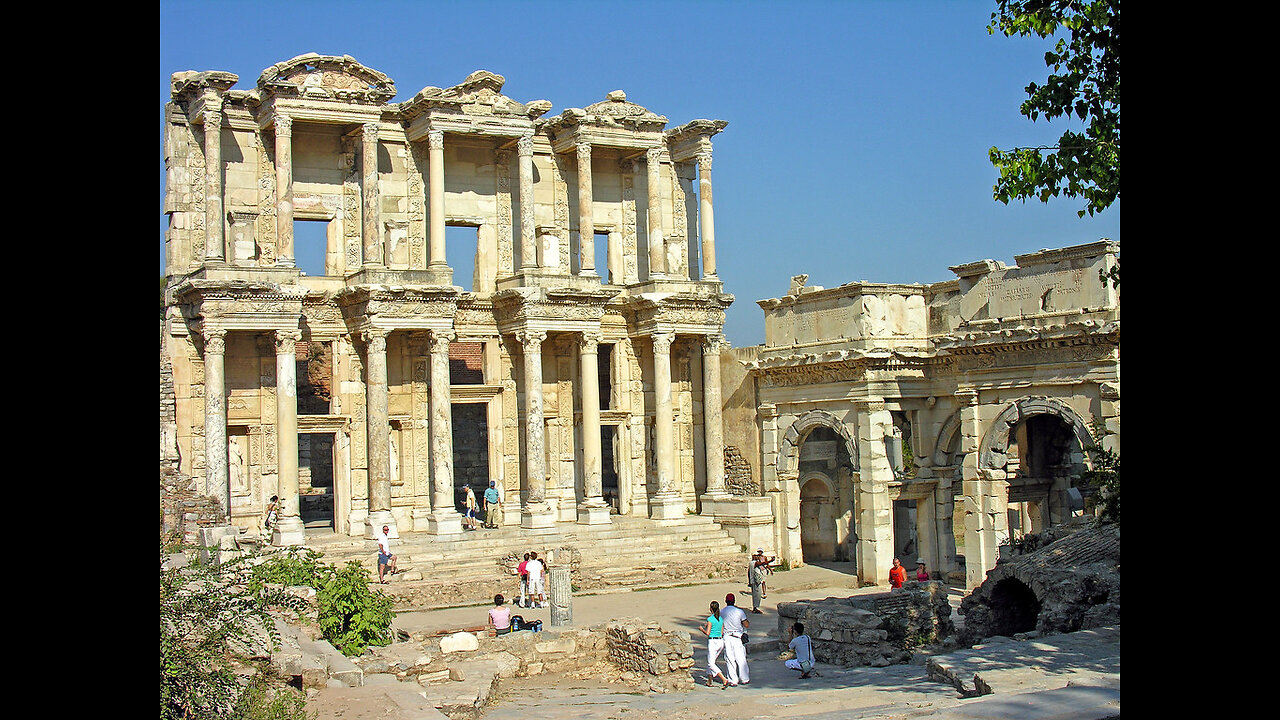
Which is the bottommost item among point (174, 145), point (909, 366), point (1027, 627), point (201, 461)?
point (1027, 627)

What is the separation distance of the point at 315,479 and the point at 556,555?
1187cm

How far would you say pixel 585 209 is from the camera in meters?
27.3

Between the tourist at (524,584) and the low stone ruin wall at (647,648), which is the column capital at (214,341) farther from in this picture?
the low stone ruin wall at (647,648)

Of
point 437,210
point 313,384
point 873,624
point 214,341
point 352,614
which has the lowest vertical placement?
point 873,624

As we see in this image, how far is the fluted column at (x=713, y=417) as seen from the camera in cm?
2805

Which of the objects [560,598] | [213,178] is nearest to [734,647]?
[560,598]

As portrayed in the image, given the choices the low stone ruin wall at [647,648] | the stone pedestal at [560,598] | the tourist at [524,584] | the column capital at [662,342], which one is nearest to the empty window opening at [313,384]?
the column capital at [662,342]

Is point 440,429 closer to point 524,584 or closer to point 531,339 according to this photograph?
point 531,339
